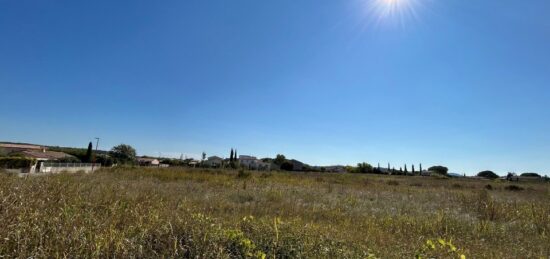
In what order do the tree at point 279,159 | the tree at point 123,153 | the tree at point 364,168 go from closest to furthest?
the tree at point 123,153, the tree at point 364,168, the tree at point 279,159

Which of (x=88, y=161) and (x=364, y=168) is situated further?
(x=364, y=168)

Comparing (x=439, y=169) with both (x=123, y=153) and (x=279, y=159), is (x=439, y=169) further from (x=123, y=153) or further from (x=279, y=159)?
(x=123, y=153)

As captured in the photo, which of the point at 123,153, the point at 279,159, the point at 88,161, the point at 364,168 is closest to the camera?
the point at 88,161

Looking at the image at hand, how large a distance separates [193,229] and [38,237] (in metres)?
1.68

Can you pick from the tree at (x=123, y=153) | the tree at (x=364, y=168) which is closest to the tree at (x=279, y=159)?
the tree at (x=364, y=168)

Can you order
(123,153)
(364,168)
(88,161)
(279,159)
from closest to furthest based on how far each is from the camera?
(88,161) < (123,153) < (364,168) < (279,159)

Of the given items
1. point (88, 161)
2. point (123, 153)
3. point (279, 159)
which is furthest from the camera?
point (279, 159)

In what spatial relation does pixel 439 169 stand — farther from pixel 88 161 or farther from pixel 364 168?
pixel 88 161

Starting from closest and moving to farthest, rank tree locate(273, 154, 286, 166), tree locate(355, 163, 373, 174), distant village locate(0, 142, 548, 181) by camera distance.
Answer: distant village locate(0, 142, 548, 181)
tree locate(355, 163, 373, 174)
tree locate(273, 154, 286, 166)

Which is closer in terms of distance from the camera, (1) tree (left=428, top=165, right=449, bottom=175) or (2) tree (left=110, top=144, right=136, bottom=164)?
(2) tree (left=110, top=144, right=136, bottom=164)

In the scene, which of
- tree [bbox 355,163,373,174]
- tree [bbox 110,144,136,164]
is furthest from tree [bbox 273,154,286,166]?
tree [bbox 110,144,136,164]

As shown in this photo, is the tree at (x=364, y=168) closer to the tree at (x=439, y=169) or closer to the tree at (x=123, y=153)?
the tree at (x=439, y=169)

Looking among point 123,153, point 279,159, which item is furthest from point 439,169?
point 123,153

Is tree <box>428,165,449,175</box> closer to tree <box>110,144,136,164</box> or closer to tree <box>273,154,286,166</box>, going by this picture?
tree <box>273,154,286,166</box>
